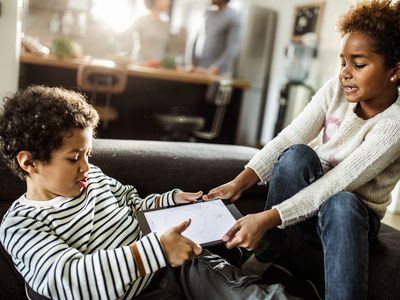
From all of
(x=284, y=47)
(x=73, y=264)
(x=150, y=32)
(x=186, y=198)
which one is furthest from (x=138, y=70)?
(x=73, y=264)

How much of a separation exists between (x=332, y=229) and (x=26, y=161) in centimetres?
74

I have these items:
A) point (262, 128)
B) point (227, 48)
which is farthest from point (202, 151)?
point (262, 128)

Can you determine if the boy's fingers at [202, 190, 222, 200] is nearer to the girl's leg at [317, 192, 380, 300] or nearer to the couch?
the couch

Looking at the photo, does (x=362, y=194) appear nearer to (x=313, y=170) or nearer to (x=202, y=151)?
(x=313, y=170)

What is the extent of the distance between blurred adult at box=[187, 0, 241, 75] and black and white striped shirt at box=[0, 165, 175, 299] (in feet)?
10.8

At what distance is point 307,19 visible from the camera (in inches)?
163

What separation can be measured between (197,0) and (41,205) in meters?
4.89

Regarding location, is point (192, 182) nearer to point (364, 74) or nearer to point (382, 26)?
point (364, 74)

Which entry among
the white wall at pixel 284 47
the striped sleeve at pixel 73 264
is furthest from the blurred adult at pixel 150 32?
the striped sleeve at pixel 73 264

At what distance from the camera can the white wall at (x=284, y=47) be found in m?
3.80

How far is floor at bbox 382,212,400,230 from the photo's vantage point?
2277 millimetres

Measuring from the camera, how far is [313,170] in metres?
1.10

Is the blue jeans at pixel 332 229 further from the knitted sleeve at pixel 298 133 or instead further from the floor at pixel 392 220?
the floor at pixel 392 220

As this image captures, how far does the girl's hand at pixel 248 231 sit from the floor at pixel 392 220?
5.10 ft
